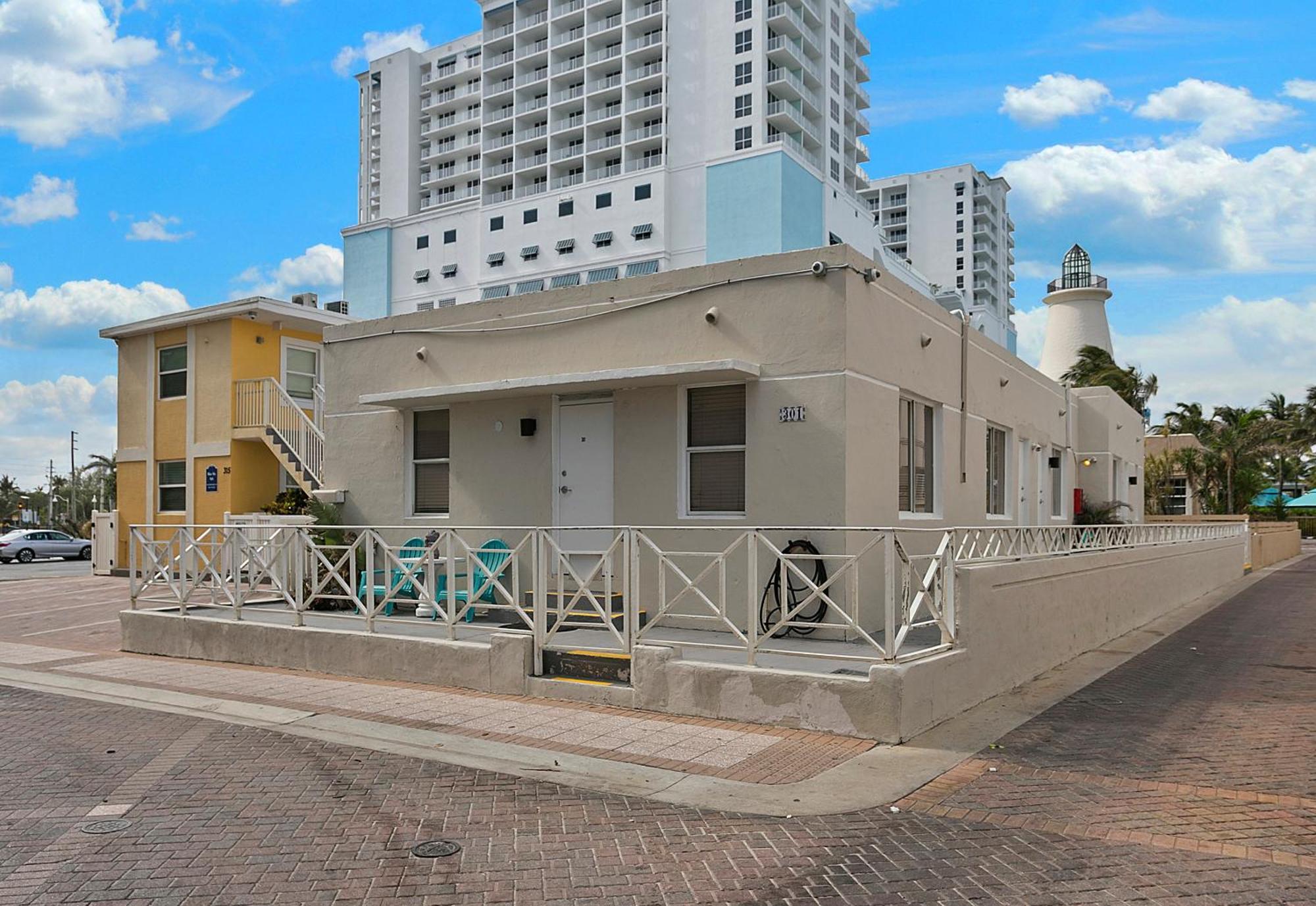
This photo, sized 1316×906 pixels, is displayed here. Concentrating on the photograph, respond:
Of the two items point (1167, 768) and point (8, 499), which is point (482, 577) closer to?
point (1167, 768)

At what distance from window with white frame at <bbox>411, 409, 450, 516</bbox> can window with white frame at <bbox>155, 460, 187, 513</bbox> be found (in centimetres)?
1195

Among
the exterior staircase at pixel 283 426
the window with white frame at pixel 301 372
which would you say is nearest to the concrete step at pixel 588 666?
the exterior staircase at pixel 283 426

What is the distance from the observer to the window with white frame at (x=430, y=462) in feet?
41.8

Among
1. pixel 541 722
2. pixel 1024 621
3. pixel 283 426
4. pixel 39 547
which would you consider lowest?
pixel 39 547

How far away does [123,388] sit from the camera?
23797 mm

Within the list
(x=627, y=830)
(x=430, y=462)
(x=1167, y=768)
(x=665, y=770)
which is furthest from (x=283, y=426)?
(x=1167, y=768)

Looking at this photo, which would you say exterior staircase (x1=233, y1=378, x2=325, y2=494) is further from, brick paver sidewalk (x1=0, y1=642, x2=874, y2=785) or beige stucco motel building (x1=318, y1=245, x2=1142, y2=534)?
brick paver sidewalk (x1=0, y1=642, x2=874, y2=785)

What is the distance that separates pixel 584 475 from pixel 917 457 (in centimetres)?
410

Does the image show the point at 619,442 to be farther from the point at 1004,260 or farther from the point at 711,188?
the point at 1004,260

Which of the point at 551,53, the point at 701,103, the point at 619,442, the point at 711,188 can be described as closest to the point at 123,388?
the point at 619,442

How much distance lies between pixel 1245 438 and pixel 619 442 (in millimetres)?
45049

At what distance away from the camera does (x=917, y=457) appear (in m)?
12.1

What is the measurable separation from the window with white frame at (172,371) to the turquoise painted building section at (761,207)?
40831mm

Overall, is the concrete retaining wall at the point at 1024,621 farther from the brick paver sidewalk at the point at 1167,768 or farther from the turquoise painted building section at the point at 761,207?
the turquoise painted building section at the point at 761,207
